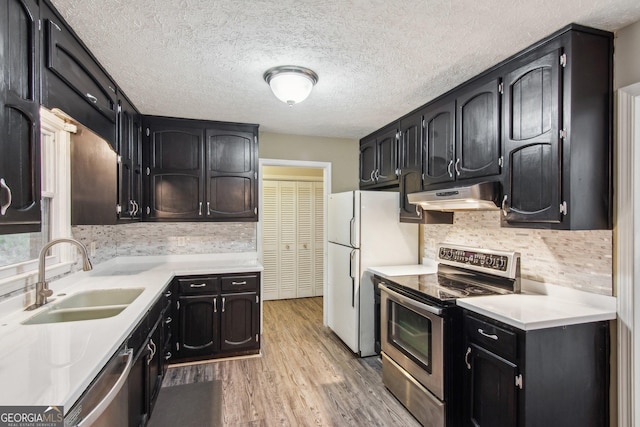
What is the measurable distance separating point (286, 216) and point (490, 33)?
12.8 ft

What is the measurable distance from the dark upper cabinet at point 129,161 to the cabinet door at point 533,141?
9.11ft

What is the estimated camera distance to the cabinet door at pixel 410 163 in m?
2.91

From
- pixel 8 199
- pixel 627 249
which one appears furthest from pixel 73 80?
pixel 627 249

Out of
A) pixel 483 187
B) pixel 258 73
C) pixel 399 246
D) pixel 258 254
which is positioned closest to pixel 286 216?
pixel 258 254

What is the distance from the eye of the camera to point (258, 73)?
2.21m

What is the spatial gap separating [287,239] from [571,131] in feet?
13.4

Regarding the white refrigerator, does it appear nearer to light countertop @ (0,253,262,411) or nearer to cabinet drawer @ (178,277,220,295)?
cabinet drawer @ (178,277,220,295)

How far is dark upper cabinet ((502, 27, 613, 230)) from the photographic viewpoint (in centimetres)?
167

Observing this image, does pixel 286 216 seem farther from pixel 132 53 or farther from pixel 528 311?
pixel 528 311

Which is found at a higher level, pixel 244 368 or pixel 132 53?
pixel 132 53

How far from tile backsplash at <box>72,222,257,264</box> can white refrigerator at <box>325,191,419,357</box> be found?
1.17m

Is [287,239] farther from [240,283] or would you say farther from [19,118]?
[19,118]

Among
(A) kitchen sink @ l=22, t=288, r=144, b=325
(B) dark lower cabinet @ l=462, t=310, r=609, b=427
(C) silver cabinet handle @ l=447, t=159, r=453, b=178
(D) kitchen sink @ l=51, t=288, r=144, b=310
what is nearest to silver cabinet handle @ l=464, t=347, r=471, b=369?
(B) dark lower cabinet @ l=462, t=310, r=609, b=427

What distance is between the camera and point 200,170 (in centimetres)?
335
